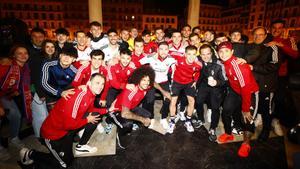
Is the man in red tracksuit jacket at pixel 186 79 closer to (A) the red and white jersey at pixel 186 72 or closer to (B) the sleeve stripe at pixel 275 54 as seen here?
(A) the red and white jersey at pixel 186 72

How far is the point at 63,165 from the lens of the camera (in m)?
3.46

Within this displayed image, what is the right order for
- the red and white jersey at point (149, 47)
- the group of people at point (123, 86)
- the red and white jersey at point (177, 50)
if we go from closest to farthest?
1. the group of people at point (123, 86)
2. the red and white jersey at point (177, 50)
3. the red and white jersey at point (149, 47)

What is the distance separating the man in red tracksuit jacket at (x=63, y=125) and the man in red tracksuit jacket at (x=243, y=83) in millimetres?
2473

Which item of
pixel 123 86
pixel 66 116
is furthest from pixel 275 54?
pixel 66 116

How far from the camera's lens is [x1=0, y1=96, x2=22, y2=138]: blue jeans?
3898 mm

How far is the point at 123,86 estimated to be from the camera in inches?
176

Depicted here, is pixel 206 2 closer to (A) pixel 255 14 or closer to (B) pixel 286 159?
(A) pixel 255 14

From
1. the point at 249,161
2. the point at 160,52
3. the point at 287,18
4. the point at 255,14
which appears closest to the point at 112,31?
the point at 160,52

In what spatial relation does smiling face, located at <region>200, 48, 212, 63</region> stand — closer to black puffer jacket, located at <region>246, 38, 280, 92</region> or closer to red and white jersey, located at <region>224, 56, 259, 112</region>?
red and white jersey, located at <region>224, 56, 259, 112</region>

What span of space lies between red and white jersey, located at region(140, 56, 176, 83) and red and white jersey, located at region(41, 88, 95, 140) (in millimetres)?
2002

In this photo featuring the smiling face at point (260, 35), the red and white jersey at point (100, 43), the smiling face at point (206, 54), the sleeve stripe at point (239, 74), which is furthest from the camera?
the red and white jersey at point (100, 43)

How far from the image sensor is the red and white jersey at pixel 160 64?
16.0 feet

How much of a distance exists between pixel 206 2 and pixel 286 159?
7564cm

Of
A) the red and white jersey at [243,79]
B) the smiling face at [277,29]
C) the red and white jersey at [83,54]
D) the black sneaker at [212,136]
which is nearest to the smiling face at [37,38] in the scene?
the red and white jersey at [83,54]
